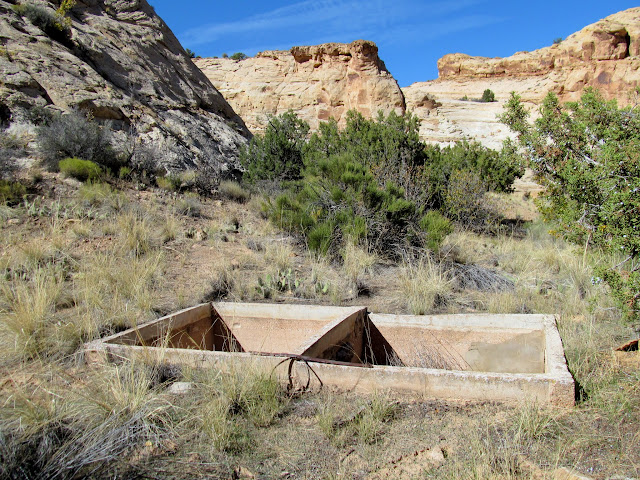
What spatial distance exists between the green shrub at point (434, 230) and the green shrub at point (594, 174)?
6.50 feet

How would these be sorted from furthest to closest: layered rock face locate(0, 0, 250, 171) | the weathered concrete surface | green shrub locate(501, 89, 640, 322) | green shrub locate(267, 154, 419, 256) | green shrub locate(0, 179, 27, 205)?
layered rock face locate(0, 0, 250, 171) < green shrub locate(0, 179, 27, 205) < green shrub locate(267, 154, 419, 256) < green shrub locate(501, 89, 640, 322) < the weathered concrete surface

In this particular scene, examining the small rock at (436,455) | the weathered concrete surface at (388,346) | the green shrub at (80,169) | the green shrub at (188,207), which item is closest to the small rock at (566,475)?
the small rock at (436,455)

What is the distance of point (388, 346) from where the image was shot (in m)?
3.96

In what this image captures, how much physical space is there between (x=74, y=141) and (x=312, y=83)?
2249 cm

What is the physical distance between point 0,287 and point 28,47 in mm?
9452

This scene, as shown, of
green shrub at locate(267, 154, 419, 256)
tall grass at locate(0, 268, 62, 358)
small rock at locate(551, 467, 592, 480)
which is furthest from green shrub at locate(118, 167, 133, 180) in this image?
small rock at locate(551, 467, 592, 480)

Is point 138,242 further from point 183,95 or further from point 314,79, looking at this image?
point 314,79

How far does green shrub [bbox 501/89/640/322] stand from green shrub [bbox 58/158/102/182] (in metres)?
7.55

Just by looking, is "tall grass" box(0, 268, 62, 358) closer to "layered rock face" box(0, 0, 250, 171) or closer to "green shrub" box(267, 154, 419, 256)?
"green shrub" box(267, 154, 419, 256)

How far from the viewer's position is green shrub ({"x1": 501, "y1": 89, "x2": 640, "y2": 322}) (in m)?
3.32

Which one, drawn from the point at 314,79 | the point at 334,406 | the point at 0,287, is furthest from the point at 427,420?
the point at 314,79

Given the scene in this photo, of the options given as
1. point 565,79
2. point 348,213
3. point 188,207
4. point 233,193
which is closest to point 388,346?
point 348,213

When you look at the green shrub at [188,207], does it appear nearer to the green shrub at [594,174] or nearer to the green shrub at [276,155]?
the green shrub at [276,155]

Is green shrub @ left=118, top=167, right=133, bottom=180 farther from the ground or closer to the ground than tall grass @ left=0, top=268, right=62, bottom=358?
farther from the ground
